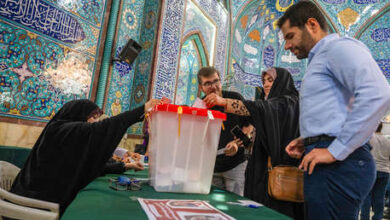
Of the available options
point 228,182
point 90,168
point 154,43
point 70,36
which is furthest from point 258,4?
point 90,168

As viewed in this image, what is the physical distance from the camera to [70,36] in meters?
3.07

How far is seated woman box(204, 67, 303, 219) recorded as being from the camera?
4.06ft

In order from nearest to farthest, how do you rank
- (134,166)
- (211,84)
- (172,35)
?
(134,166)
(211,84)
(172,35)

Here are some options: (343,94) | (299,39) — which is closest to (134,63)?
(299,39)

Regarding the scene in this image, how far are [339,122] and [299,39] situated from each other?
38cm

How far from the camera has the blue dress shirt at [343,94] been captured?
784 millimetres

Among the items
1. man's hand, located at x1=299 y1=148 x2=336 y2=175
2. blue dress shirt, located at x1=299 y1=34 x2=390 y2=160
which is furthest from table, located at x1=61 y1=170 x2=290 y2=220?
blue dress shirt, located at x1=299 y1=34 x2=390 y2=160

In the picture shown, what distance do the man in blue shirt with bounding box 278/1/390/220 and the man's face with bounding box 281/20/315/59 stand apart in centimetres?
6

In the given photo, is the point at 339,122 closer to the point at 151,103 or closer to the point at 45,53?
the point at 151,103

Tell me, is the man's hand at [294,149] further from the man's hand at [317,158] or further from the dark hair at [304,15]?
the dark hair at [304,15]

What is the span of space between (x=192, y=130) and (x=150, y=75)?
3.36m

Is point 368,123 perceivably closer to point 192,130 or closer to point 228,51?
point 192,130

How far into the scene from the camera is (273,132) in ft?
4.26

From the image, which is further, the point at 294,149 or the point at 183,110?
the point at 294,149
